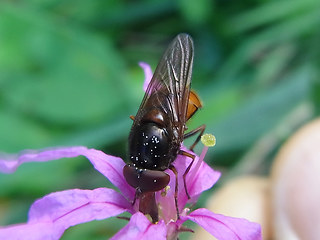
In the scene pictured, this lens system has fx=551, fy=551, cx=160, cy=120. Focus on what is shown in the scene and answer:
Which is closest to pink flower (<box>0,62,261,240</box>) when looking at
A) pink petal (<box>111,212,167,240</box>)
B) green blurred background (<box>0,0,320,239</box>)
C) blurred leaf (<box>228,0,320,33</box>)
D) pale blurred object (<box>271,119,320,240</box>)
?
pink petal (<box>111,212,167,240</box>)

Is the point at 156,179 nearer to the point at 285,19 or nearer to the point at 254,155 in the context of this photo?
the point at 254,155

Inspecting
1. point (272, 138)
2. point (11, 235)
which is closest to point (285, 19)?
point (272, 138)

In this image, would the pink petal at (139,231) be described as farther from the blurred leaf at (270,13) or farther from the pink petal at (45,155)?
the blurred leaf at (270,13)

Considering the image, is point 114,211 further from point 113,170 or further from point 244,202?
point 244,202

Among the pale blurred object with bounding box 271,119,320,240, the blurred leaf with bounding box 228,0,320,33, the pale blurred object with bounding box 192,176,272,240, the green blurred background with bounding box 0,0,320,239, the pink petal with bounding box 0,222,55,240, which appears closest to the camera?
the pink petal with bounding box 0,222,55,240

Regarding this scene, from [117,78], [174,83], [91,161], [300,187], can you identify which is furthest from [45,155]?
[117,78]

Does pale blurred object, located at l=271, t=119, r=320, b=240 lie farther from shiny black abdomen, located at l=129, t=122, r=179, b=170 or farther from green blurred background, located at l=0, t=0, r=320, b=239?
shiny black abdomen, located at l=129, t=122, r=179, b=170

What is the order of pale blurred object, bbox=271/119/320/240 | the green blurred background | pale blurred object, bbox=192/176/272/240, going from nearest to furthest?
1. pale blurred object, bbox=271/119/320/240
2. pale blurred object, bbox=192/176/272/240
3. the green blurred background
